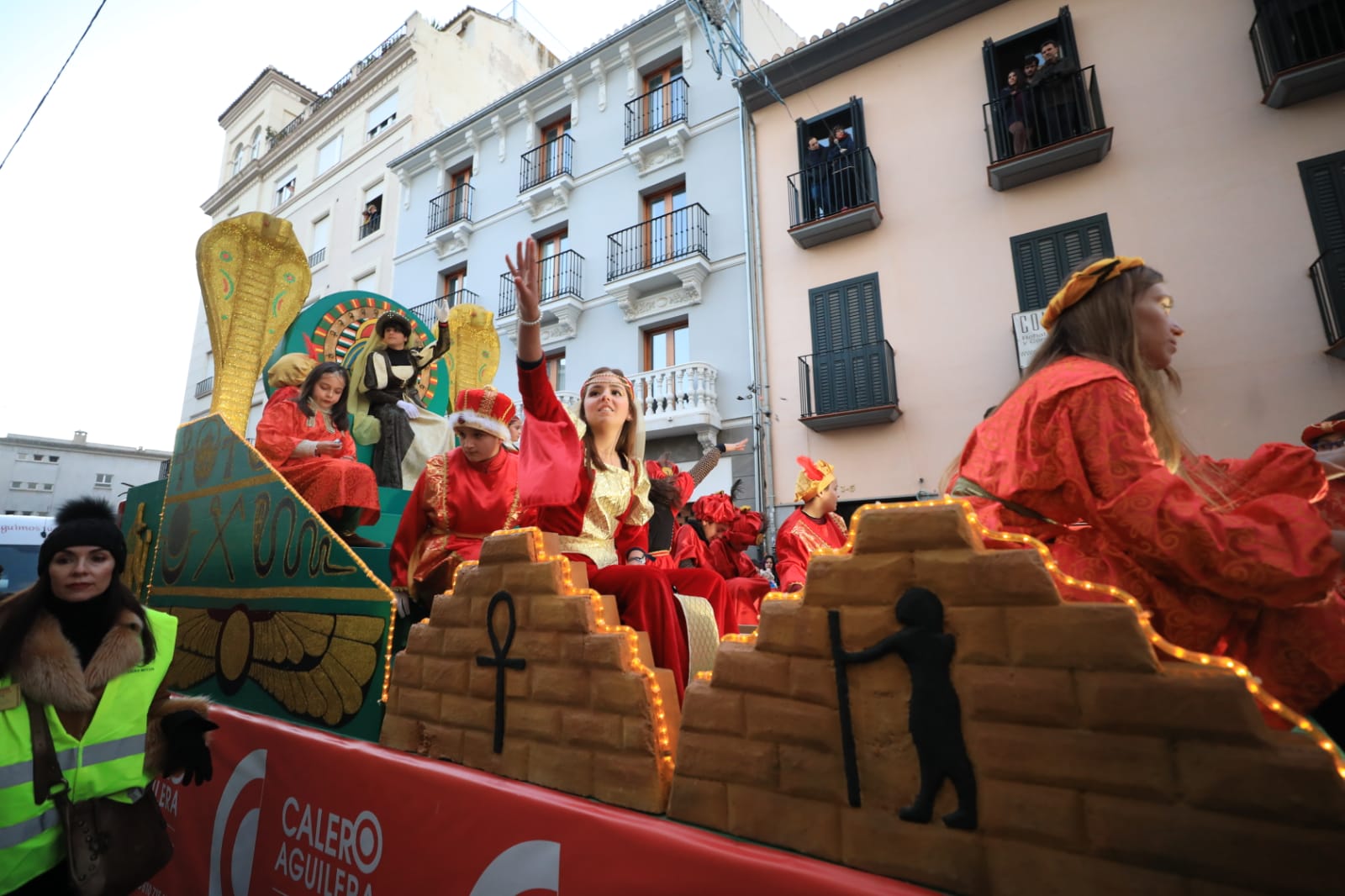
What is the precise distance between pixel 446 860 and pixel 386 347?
4.03 m

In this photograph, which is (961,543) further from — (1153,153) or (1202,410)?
(1153,153)

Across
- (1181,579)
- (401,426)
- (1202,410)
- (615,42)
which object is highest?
(615,42)

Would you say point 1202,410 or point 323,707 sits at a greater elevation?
point 1202,410

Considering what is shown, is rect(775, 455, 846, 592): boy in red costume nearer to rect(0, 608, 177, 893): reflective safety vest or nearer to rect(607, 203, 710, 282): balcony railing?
rect(0, 608, 177, 893): reflective safety vest

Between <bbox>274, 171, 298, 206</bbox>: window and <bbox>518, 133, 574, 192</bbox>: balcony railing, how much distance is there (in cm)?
970

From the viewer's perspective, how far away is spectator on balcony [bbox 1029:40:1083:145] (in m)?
8.45

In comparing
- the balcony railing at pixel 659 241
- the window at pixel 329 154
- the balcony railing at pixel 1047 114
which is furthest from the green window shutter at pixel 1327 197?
the window at pixel 329 154

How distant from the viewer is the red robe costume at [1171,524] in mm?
1106

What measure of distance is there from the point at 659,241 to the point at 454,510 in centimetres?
1016

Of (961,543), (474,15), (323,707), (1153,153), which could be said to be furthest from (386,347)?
(474,15)

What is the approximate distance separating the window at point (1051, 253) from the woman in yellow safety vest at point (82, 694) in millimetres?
9222

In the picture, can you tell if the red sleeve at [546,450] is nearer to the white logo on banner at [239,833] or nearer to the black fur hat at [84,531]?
the black fur hat at [84,531]

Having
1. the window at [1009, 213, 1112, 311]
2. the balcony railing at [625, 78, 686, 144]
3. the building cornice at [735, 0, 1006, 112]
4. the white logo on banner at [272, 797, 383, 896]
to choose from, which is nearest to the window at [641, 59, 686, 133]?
the balcony railing at [625, 78, 686, 144]

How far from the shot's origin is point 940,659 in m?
1.18
